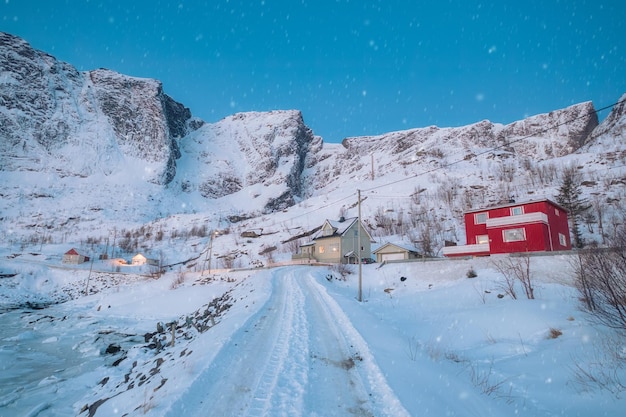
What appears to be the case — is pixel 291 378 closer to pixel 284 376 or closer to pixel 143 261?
pixel 284 376

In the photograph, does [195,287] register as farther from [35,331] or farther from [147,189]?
[147,189]

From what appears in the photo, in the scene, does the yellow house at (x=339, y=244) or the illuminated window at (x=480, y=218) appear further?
the yellow house at (x=339, y=244)

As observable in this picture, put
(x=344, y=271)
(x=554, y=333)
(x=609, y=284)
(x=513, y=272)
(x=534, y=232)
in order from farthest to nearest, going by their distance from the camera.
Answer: (x=344, y=271) < (x=534, y=232) < (x=513, y=272) < (x=554, y=333) < (x=609, y=284)

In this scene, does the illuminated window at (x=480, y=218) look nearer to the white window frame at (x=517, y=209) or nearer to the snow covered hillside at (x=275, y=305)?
the white window frame at (x=517, y=209)

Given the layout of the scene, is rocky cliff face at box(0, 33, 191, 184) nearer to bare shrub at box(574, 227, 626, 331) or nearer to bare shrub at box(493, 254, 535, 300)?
bare shrub at box(493, 254, 535, 300)

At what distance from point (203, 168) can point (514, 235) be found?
6914 inches

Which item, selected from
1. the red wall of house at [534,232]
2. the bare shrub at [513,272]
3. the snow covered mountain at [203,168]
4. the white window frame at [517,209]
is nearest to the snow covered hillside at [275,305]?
the bare shrub at [513,272]

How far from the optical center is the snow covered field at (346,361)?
5.35m

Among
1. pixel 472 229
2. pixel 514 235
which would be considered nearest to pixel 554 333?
pixel 514 235

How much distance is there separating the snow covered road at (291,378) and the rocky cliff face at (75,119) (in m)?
151

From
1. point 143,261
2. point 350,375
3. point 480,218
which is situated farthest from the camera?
point 143,261

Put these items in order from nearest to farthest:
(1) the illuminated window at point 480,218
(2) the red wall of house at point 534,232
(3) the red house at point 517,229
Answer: (2) the red wall of house at point 534,232, (3) the red house at point 517,229, (1) the illuminated window at point 480,218

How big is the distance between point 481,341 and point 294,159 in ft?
628

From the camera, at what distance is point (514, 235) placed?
97.6 feet
